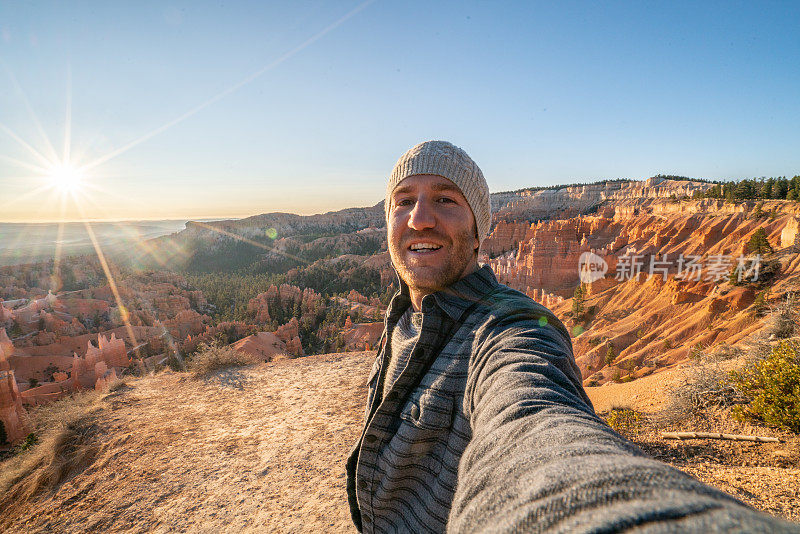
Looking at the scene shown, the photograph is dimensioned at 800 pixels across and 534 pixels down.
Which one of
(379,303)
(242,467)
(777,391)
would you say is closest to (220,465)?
(242,467)

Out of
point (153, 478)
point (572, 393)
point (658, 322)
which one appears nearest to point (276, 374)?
point (153, 478)

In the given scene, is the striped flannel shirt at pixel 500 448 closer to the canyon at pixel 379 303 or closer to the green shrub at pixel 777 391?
the green shrub at pixel 777 391

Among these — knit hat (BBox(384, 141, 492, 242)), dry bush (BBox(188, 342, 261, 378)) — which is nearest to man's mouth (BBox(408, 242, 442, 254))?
knit hat (BBox(384, 141, 492, 242))

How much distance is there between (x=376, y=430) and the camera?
155 cm

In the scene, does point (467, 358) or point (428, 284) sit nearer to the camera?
point (467, 358)

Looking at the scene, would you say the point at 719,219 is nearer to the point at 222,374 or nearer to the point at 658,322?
the point at 658,322

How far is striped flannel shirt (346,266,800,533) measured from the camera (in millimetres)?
470

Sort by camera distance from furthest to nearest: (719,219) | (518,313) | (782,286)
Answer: (719,219) → (782,286) → (518,313)

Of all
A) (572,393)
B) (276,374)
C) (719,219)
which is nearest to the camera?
(572,393)

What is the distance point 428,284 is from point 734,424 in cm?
648

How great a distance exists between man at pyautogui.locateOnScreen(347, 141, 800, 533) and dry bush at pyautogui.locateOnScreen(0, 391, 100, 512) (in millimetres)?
7488

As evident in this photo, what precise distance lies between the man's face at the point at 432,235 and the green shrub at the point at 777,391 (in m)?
5.63

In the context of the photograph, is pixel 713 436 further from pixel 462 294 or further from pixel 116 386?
pixel 116 386

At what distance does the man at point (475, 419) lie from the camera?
50 cm
